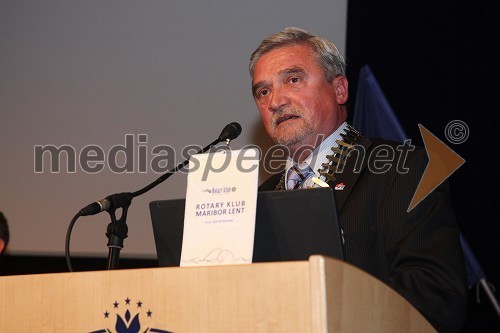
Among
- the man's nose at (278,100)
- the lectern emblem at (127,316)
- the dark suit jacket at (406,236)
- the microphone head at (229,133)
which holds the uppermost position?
the man's nose at (278,100)

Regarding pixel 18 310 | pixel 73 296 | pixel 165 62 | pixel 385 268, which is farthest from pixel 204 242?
pixel 165 62

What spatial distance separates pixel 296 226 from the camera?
187 centimetres

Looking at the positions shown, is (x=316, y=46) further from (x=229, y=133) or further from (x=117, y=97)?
(x=117, y=97)

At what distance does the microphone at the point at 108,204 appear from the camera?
2.21 meters

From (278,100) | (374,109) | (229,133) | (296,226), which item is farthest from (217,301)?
(374,109)

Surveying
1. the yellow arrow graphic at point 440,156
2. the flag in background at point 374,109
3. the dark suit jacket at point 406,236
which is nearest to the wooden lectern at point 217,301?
the dark suit jacket at point 406,236

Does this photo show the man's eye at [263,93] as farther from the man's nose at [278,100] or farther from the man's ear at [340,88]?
the man's ear at [340,88]

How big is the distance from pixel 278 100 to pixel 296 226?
3.71 feet

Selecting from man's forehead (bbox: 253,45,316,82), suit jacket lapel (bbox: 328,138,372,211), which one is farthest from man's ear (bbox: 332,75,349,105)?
suit jacket lapel (bbox: 328,138,372,211)

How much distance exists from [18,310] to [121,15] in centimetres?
282

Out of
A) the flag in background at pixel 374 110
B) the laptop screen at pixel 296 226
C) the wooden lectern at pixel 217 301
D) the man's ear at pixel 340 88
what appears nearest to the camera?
the wooden lectern at pixel 217 301

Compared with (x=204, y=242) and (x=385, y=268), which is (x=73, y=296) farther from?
(x=385, y=268)

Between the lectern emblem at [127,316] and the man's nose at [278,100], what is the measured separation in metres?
1.48

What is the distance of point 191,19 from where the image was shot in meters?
4.23
